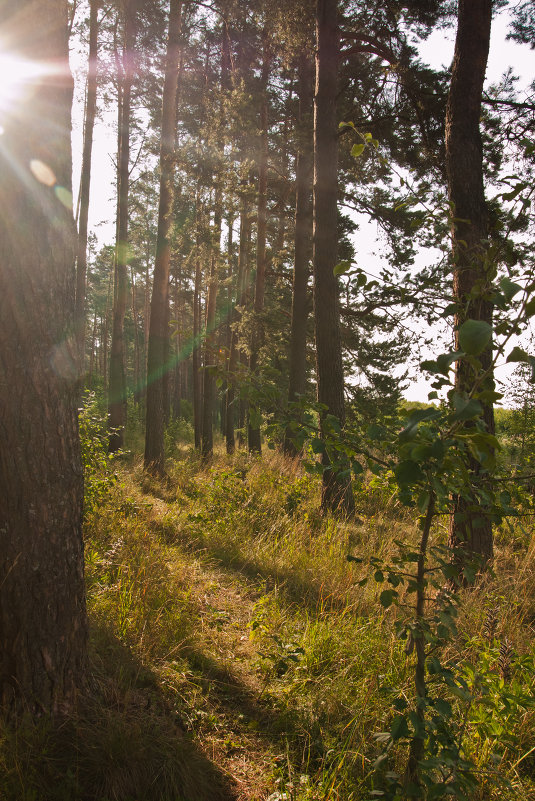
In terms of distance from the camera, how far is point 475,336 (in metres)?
0.91

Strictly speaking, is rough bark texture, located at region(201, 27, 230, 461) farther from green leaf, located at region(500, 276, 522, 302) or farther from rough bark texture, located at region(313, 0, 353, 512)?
green leaf, located at region(500, 276, 522, 302)

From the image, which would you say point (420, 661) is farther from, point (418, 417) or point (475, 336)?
point (475, 336)

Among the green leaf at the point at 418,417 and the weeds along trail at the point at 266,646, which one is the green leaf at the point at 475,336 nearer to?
the green leaf at the point at 418,417

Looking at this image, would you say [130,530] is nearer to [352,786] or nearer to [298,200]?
[352,786]

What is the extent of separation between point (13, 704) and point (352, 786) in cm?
155

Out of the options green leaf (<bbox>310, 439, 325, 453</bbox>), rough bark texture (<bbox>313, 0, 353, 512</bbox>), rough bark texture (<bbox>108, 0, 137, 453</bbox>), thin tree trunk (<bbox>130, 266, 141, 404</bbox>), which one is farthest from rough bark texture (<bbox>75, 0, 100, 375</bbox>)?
thin tree trunk (<bbox>130, 266, 141, 404</bbox>)


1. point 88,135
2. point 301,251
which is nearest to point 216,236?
point 301,251

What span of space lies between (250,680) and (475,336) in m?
2.65

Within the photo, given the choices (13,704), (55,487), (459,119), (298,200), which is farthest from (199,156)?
(13,704)

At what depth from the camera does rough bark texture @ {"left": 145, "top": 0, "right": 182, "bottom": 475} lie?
8.88m

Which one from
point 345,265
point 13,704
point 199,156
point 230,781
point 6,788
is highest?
point 199,156

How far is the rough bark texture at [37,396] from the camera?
76.0 inches

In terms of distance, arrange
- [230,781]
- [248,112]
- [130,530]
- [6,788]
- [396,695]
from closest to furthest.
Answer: [6,788] < [230,781] < [396,695] < [130,530] < [248,112]

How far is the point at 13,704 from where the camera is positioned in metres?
1.95
